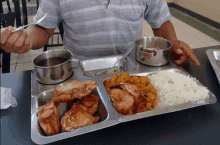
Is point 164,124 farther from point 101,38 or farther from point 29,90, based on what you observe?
point 101,38

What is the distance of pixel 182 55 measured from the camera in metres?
1.34

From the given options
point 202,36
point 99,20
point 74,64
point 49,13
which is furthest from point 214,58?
point 202,36

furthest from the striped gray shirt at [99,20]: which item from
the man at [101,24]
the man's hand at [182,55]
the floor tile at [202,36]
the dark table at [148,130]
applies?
the floor tile at [202,36]

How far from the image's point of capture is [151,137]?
31.6 inches

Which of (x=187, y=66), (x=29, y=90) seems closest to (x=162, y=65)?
(x=187, y=66)

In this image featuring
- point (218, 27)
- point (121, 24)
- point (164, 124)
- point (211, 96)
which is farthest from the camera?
point (218, 27)

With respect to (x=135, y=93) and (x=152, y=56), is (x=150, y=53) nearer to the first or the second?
(x=152, y=56)

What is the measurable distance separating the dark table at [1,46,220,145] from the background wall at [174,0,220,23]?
16.5 ft

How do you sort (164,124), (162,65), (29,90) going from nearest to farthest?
(164,124) < (29,90) < (162,65)

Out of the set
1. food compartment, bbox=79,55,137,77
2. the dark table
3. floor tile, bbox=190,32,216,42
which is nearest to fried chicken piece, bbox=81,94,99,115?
the dark table

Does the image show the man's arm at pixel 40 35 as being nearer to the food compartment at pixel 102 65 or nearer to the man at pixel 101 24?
the man at pixel 101 24

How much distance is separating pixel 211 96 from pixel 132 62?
0.60m

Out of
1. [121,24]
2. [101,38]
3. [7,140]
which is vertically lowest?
[7,140]

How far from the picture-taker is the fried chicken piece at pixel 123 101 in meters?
0.90
